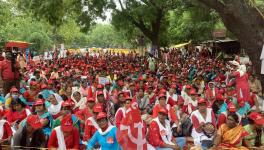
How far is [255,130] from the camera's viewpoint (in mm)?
7664

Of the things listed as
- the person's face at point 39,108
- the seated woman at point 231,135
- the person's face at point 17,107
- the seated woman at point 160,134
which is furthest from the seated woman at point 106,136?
the person's face at point 17,107

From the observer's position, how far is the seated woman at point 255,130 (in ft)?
24.5

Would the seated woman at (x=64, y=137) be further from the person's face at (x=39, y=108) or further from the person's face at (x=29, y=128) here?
the person's face at (x=39, y=108)

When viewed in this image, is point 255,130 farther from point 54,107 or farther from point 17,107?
point 17,107

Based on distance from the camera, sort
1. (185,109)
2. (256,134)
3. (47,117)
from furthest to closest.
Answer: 1. (185,109)
2. (47,117)
3. (256,134)

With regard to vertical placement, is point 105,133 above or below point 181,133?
above

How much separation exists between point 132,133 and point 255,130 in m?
2.46

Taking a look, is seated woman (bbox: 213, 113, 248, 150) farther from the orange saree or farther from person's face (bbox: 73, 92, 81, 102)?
person's face (bbox: 73, 92, 81, 102)

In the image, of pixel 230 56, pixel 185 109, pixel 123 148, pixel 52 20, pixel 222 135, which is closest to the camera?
pixel 123 148

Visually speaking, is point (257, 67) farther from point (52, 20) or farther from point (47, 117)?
point (52, 20)

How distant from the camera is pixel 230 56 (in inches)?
1188

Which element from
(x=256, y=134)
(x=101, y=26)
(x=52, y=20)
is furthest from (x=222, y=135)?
(x=101, y=26)

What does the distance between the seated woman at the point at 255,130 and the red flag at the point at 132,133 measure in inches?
79.8

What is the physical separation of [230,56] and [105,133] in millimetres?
24760
